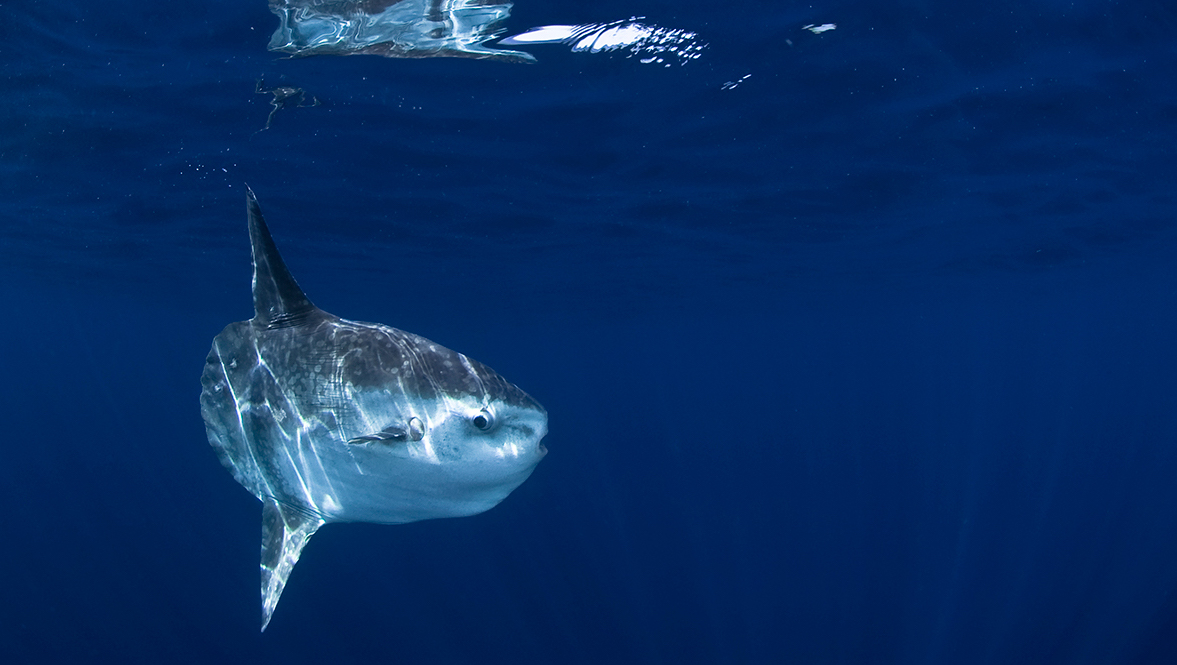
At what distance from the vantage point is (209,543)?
2150 centimetres

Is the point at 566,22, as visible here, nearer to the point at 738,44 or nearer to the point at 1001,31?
the point at 738,44

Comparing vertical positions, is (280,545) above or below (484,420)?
below

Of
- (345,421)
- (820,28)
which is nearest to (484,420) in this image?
(345,421)

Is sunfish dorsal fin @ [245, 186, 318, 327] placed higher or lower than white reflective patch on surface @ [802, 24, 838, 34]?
lower

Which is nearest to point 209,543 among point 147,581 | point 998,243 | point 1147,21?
point 147,581

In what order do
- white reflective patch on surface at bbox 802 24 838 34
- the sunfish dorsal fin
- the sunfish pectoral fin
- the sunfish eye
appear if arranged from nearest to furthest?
1. the sunfish eye
2. the sunfish dorsal fin
3. the sunfish pectoral fin
4. white reflective patch on surface at bbox 802 24 838 34

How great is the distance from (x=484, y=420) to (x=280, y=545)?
197cm

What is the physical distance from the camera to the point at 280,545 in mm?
4027

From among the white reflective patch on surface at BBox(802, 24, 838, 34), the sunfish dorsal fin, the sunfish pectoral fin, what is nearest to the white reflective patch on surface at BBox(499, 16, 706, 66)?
the white reflective patch on surface at BBox(802, 24, 838, 34)

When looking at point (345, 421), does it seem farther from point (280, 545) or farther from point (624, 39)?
point (624, 39)

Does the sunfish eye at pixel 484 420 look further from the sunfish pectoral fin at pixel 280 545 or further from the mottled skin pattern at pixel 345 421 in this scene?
the sunfish pectoral fin at pixel 280 545

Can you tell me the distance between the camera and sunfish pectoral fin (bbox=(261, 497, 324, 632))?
3916 mm

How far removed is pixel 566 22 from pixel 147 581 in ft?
63.0

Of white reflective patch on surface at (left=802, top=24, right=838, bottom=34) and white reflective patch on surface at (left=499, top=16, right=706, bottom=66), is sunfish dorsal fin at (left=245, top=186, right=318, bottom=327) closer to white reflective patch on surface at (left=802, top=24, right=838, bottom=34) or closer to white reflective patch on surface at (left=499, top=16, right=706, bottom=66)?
white reflective patch on surface at (left=499, top=16, right=706, bottom=66)
